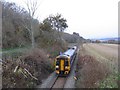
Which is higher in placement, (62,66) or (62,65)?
(62,65)

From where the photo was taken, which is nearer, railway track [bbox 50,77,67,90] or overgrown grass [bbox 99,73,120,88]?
overgrown grass [bbox 99,73,120,88]

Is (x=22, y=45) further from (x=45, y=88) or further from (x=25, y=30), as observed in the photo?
(x=45, y=88)

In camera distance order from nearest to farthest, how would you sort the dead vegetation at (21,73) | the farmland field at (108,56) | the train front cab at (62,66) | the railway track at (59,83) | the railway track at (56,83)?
1. the dead vegetation at (21,73)
2. the farmland field at (108,56)
3. the railway track at (56,83)
4. the railway track at (59,83)
5. the train front cab at (62,66)

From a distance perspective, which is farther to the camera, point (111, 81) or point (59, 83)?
point (59, 83)

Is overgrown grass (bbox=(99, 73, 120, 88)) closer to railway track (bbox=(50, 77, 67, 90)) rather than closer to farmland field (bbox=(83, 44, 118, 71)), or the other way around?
farmland field (bbox=(83, 44, 118, 71))

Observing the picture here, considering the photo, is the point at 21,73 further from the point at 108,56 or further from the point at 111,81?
the point at 108,56

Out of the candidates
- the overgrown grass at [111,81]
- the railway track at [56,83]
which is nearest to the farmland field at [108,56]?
the overgrown grass at [111,81]

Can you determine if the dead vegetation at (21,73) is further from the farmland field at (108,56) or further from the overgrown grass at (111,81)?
the farmland field at (108,56)

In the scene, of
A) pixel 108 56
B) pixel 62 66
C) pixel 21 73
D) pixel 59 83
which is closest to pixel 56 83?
pixel 59 83

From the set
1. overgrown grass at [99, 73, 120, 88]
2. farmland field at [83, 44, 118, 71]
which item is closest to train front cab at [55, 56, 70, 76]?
farmland field at [83, 44, 118, 71]

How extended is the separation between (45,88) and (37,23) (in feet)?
110

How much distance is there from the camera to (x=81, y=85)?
16438 millimetres

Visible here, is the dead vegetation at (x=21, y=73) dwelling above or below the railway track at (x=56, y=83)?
above

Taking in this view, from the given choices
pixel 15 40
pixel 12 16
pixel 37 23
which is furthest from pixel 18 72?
pixel 37 23
